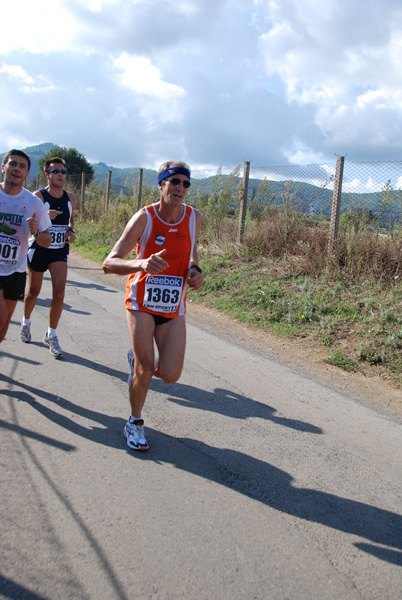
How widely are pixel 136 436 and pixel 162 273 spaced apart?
1225mm

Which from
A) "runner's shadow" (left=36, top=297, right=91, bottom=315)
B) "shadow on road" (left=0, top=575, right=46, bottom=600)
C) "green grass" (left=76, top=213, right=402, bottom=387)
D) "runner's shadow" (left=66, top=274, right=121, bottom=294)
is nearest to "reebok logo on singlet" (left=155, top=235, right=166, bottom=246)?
"shadow on road" (left=0, top=575, right=46, bottom=600)

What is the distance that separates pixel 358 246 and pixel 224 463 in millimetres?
6048

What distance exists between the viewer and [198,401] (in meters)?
4.55

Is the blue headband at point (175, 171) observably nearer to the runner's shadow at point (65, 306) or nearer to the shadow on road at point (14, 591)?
the shadow on road at point (14, 591)

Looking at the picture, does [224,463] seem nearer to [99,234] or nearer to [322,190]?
[322,190]

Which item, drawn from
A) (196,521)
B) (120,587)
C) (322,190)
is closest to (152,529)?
(196,521)

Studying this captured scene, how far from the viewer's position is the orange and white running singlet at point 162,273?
363 centimetres

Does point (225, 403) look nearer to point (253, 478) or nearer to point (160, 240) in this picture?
point (253, 478)

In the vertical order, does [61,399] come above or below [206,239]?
below

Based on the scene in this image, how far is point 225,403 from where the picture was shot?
4543 mm

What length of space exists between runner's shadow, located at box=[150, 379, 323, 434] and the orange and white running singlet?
113 cm

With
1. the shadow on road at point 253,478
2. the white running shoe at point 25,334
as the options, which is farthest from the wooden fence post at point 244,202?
the shadow on road at point 253,478

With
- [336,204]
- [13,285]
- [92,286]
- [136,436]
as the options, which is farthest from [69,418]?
[336,204]

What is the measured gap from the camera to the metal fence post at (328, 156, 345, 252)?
352 inches
